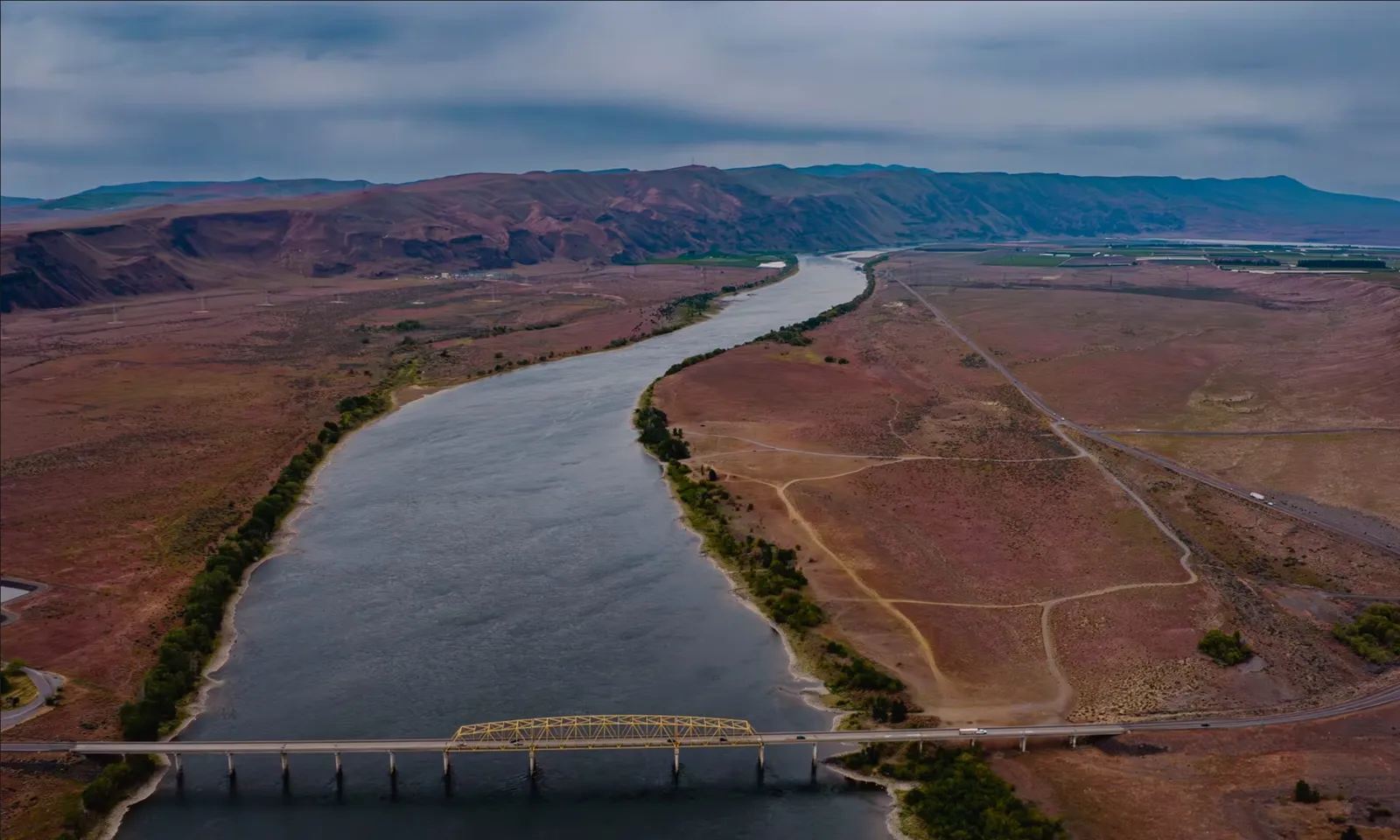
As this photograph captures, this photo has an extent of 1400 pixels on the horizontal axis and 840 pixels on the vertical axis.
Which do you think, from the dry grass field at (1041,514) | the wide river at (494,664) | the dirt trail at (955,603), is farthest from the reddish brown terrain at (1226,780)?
the wide river at (494,664)

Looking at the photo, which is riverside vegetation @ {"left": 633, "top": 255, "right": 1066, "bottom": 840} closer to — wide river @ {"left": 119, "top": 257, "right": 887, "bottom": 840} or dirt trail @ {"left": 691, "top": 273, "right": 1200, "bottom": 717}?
wide river @ {"left": 119, "top": 257, "right": 887, "bottom": 840}

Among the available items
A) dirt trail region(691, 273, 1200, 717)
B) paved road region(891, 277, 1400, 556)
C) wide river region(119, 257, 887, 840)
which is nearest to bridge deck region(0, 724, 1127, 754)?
wide river region(119, 257, 887, 840)

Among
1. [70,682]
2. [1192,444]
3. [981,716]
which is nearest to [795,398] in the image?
[1192,444]

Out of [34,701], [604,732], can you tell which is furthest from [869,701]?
[34,701]

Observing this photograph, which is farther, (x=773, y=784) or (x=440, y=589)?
(x=440, y=589)

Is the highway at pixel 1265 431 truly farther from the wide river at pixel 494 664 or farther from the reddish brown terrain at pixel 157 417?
the reddish brown terrain at pixel 157 417

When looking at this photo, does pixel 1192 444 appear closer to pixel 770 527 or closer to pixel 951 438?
pixel 951 438

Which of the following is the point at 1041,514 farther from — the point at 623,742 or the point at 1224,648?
the point at 623,742

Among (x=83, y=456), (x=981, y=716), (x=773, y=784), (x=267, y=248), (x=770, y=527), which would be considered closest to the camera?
(x=773, y=784)

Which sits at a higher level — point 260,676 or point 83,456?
point 83,456
